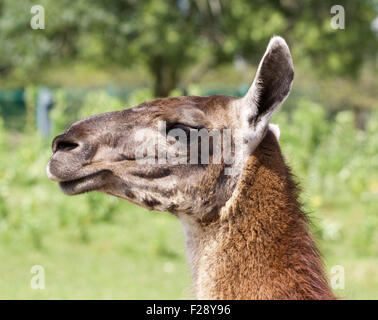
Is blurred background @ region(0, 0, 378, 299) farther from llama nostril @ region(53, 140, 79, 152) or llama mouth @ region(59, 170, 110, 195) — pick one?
llama nostril @ region(53, 140, 79, 152)

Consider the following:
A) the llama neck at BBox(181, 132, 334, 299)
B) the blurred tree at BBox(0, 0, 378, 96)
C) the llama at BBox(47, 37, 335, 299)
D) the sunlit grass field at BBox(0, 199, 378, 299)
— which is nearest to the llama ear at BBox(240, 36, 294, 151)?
the llama at BBox(47, 37, 335, 299)

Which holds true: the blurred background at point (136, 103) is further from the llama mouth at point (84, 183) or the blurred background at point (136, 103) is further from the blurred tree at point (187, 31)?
the llama mouth at point (84, 183)

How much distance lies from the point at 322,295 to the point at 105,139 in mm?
1402

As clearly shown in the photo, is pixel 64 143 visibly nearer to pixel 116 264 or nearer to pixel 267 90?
pixel 267 90

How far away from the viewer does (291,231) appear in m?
3.37

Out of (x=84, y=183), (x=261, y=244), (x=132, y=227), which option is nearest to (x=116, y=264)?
(x=132, y=227)

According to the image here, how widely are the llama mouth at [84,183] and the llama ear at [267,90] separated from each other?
0.81 meters

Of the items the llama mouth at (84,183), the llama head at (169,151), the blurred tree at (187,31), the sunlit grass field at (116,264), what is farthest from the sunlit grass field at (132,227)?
the blurred tree at (187,31)

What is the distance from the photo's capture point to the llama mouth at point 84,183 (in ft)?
11.3

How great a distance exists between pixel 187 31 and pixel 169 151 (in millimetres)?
20091

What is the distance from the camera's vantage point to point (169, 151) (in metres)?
3.47

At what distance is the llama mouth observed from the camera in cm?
344
